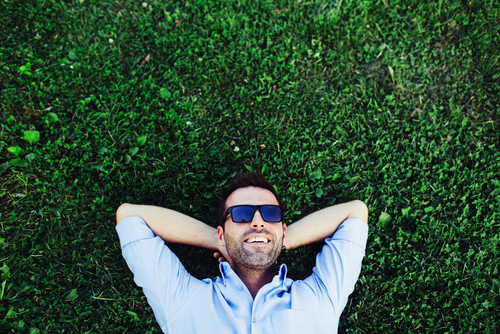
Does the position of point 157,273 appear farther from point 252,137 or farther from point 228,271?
point 252,137

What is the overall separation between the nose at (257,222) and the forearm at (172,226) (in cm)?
63

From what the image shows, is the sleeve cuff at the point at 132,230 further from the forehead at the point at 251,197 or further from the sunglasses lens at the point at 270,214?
the sunglasses lens at the point at 270,214

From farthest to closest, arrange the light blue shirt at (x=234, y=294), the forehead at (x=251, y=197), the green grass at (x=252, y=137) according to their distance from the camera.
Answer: the green grass at (x=252, y=137)
the forehead at (x=251, y=197)
the light blue shirt at (x=234, y=294)

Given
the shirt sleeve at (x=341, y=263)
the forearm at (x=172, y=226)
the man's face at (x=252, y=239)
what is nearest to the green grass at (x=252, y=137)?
the forearm at (x=172, y=226)

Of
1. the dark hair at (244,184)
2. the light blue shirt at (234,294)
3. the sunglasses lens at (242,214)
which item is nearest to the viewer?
the light blue shirt at (234,294)

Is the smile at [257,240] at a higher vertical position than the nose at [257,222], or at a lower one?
lower

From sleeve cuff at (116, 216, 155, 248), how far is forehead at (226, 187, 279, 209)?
0.91m

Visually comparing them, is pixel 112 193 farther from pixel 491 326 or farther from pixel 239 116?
pixel 491 326

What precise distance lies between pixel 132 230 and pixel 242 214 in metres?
1.16

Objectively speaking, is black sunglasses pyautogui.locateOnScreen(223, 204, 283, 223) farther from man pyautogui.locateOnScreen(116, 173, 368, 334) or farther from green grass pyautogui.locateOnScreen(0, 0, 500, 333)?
green grass pyautogui.locateOnScreen(0, 0, 500, 333)

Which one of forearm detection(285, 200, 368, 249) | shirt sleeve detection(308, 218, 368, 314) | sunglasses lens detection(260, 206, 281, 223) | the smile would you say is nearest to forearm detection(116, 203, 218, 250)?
the smile

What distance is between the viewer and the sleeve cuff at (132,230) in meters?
3.39

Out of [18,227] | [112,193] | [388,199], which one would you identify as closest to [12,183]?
[18,227]

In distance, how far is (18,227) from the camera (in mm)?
4027
